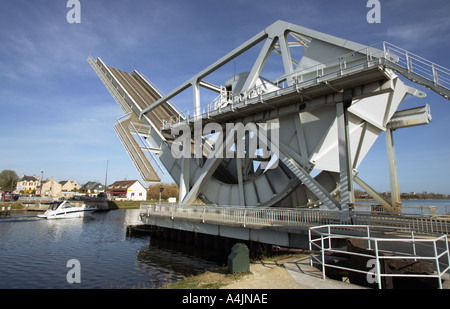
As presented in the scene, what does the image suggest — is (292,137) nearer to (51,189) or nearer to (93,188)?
(51,189)

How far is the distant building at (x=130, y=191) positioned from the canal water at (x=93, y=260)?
62.9 meters

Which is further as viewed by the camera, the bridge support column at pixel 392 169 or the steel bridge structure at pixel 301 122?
the bridge support column at pixel 392 169

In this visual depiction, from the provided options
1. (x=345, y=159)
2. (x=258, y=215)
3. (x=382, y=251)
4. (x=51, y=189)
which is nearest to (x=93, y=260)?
(x=258, y=215)

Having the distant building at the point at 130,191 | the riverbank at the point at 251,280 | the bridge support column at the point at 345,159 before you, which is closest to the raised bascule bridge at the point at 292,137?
the bridge support column at the point at 345,159

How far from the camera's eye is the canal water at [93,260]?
13641 mm

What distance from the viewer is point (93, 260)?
58.0 ft

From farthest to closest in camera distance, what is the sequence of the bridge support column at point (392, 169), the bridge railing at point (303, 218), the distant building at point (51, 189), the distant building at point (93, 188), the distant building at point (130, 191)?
1. the distant building at point (93, 188)
2. the distant building at point (51, 189)
3. the distant building at point (130, 191)
4. the bridge support column at point (392, 169)
5. the bridge railing at point (303, 218)

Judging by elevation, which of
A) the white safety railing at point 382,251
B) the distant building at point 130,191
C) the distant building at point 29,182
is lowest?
the white safety railing at point 382,251

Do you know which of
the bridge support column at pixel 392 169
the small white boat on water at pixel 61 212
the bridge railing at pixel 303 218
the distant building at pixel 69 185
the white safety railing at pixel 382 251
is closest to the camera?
the white safety railing at pixel 382 251

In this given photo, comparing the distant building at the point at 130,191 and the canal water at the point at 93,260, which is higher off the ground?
the distant building at the point at 130,191

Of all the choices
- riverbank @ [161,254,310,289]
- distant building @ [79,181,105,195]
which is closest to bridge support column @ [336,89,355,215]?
riverbank @ [161,254,310,289]

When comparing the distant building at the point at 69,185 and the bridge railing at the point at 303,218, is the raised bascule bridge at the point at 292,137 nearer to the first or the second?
the bridge railing at the point at 303,218
